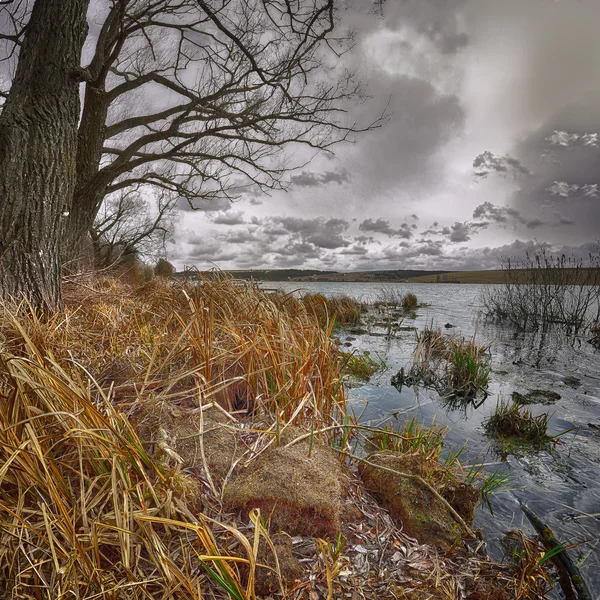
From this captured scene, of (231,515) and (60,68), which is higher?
(60,68)

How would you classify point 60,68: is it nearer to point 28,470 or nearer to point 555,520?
Result: point 28,470

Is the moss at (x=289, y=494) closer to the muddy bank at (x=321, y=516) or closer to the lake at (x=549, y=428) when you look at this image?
the muddy bank at (x=321, y=516)

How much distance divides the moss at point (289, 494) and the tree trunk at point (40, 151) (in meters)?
3.21

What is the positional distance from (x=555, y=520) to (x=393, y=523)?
222 cm

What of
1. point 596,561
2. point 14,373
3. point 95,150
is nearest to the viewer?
point 14,373

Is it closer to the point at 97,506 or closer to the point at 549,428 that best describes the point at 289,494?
the point at 97,506

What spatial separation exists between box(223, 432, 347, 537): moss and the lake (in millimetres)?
1722

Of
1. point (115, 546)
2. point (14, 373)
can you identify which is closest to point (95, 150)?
point (14, 373)

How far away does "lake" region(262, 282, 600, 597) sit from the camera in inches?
114

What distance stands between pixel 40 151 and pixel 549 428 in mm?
7072

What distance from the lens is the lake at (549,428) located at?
9.52 ft

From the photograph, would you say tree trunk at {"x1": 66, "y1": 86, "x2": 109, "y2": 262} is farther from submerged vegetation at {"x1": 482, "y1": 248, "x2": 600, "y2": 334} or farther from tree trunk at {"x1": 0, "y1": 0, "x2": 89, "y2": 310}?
submerged vegetation at {"x1": 482, "y1": 248, "x2": 600, "y2": 334}

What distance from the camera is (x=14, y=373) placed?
1383 mm

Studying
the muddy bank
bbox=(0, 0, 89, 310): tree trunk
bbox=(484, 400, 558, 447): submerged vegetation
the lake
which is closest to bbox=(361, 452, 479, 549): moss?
the muddy bank
